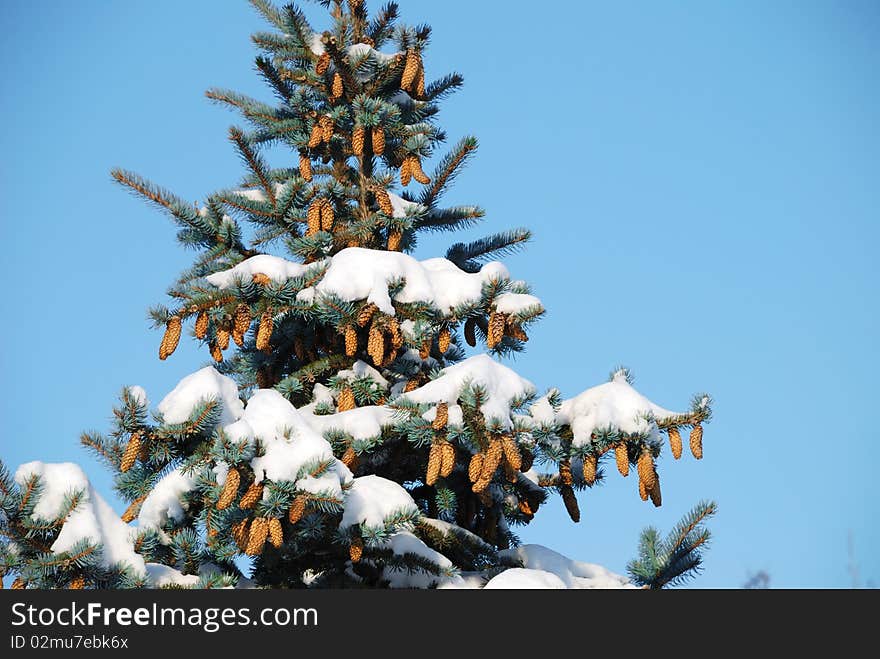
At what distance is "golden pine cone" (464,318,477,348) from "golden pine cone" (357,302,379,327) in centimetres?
97

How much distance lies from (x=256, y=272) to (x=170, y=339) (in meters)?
0.84

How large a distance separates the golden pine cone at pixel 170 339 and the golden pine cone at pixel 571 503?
10.7 ft

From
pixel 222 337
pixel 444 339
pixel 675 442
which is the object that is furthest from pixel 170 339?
pixel 675 442

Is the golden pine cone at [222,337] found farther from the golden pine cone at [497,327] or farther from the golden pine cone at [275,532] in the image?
the golden pine cone at [275,532]

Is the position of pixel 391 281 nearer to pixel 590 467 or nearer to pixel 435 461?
pixel 435 461

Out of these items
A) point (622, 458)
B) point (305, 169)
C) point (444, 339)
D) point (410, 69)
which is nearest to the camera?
point (622, 458)

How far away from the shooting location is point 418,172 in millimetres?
9438

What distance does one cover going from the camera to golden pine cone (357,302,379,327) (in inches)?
315

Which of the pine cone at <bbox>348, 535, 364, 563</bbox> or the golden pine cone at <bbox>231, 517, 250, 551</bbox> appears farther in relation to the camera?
the pine cone at <bbox>348, 535, 364, 563</bbox>

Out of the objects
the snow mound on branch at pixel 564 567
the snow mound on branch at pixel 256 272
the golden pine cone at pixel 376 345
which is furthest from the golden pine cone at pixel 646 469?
the snow mound on branch at pixel 256 272

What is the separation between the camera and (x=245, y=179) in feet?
32.8

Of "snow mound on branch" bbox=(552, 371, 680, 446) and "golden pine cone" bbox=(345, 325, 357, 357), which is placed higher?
"golden pine cone" bbox=(345, 325, 357, 357)

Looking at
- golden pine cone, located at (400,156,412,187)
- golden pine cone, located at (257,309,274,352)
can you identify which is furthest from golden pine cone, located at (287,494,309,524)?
golden pine cone, located at (400,156,412,187)

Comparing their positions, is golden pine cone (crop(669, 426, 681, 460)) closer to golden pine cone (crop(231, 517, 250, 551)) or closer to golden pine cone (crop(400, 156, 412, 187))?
golden pine cone (crop(231, 517, 250, 551))
